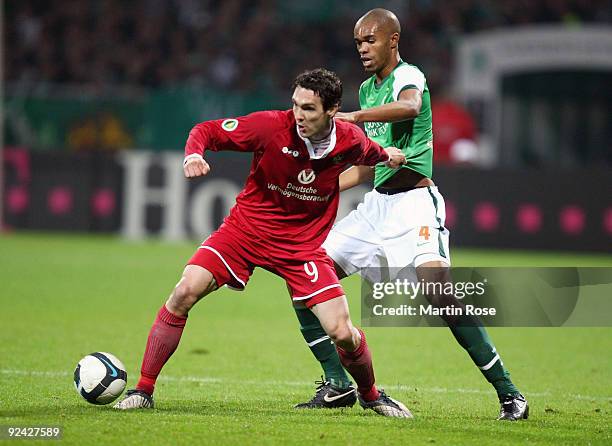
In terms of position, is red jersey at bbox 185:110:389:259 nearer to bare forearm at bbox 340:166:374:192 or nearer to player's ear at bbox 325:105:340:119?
player's ear at bbox 325:105:340:119

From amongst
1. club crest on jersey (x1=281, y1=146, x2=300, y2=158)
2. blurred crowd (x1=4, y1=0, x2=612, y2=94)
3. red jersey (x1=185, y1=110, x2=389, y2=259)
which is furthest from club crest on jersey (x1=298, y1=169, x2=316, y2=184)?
blurred crowd (x1=4, y1=0, x2=612, y2=94)

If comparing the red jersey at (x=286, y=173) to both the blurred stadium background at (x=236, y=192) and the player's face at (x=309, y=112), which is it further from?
the blurred stadium background at (x=236, y=192)

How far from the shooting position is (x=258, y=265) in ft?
19.8

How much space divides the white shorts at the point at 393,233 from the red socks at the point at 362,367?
61 centimetres

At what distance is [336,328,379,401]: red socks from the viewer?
20.1 ft

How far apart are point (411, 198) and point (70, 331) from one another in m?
3.91

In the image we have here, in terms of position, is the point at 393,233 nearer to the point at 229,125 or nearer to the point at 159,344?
the point at 229,125

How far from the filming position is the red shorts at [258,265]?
5968 millimetres

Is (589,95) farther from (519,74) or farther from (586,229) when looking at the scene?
(586,229)

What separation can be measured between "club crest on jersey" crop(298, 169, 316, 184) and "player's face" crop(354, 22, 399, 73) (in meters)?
0.95

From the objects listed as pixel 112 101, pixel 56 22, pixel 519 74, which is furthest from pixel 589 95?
pixel 56 22

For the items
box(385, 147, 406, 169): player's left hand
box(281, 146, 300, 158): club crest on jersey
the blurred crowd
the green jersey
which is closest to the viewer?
box(281, 146, 300, 158): club crest on jersey

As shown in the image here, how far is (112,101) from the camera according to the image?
19.0m

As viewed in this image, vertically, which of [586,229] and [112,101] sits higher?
[112,101]
